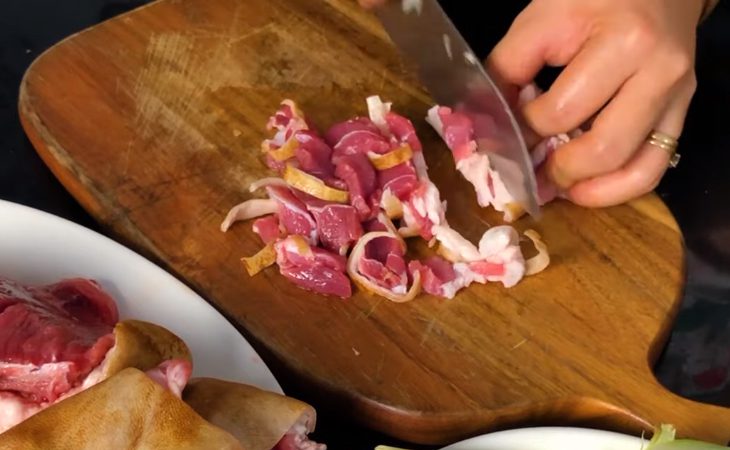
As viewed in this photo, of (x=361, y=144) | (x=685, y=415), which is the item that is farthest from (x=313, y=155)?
(x=685, y=415)

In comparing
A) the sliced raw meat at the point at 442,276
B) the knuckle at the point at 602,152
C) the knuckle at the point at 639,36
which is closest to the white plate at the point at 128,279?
the sliced raw meat at the point at 442,276

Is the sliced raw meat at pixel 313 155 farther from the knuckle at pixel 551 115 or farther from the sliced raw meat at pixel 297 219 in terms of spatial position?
the knuckle at pixel 551 115

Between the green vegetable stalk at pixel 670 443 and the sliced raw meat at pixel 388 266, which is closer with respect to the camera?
the green vegetable stalk at pixel 670 443

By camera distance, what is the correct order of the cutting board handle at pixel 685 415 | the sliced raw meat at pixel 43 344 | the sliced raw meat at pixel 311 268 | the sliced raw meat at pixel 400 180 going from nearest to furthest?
the sliced raw meat at pixel 43 344
the cutting board handle at pixel 685 415
the sliced raw meat at pixel 311 268
the sliced raw meat at pixel 400 180

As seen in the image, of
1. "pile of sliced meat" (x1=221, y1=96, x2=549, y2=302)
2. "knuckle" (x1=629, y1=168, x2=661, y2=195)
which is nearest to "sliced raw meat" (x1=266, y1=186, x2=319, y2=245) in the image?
"pile of sliced meat" (x1=221, y1=96, x2=549, y2=302)

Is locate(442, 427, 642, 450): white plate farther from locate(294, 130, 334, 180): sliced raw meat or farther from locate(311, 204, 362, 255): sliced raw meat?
locate(294, 130, 334, 180): sliced raw meat

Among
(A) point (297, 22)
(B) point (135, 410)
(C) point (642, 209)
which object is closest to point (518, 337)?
(C) point (642, 209)
